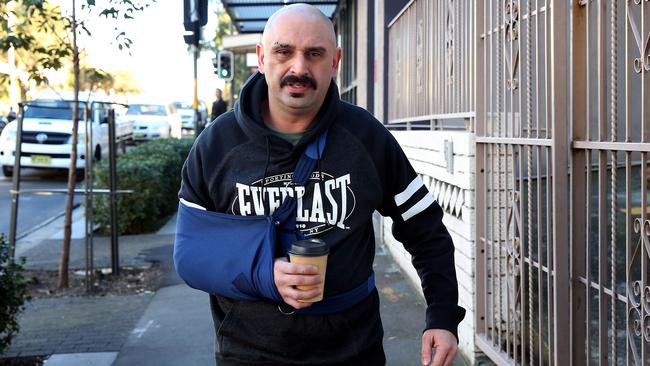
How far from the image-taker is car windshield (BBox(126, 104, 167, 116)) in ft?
113

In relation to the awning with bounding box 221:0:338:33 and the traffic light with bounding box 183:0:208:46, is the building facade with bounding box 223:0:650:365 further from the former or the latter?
the awning with bounding box 221:0:338:33

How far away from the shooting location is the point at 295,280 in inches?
91.7

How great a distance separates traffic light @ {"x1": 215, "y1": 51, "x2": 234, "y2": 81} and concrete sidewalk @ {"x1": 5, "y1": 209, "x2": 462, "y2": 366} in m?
11.3

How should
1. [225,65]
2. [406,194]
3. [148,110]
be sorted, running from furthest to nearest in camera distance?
[148,110], [225,65], [406,194]

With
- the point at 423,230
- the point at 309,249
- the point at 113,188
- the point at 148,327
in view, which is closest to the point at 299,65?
the point at 309,249

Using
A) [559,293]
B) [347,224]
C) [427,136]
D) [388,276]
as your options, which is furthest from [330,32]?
[388,276]

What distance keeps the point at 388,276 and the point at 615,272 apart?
15.6 feet

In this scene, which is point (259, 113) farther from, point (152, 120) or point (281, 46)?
point (152, 120)

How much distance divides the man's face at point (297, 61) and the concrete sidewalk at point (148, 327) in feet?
10.5

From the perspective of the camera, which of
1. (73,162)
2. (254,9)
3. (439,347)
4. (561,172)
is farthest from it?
(254,9)

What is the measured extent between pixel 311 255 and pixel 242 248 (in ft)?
0.96

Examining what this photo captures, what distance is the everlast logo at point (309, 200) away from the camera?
2.59 m

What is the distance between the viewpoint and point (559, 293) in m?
3.80

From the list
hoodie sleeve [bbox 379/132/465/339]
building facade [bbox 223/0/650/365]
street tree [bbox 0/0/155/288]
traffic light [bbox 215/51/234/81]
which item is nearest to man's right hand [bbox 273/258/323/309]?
hoodie sleeve [bbox 379/132/465/339]
